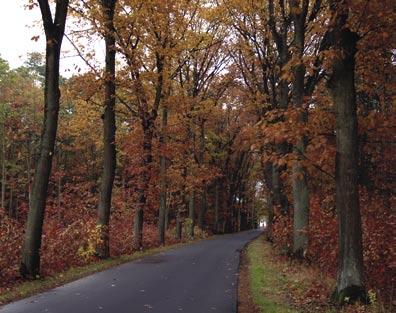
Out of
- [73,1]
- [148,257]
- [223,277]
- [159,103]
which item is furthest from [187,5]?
[223,277]

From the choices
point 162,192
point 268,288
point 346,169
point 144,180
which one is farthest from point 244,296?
point 162,192

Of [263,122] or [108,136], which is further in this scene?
[108,136]

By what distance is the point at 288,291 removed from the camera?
11.3 m

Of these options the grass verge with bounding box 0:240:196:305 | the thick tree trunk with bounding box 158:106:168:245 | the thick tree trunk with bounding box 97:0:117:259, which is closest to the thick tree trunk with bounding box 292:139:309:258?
the grass verge with bounding box 0:240:196:305

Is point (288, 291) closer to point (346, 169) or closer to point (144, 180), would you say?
point (346, 169)

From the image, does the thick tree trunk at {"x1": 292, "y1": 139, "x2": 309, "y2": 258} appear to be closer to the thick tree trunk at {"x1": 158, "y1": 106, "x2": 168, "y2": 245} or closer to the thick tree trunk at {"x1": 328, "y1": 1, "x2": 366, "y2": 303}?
the thick tree trunk at {"x1": 328, "y1": 1, "x2": 366, "y2": 303}

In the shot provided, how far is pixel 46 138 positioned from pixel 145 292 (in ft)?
16.4

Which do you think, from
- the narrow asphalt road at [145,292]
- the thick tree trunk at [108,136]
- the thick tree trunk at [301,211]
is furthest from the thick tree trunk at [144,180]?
the thick tree trunk at [301,211]

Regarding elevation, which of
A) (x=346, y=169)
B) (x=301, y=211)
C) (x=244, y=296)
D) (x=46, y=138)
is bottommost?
(x=244, y=296)

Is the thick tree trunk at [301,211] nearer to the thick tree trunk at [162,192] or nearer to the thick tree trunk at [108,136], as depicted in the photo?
the thick tree trunk at [108,136]

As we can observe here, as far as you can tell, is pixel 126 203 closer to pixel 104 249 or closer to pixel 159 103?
A: pixel 159 103

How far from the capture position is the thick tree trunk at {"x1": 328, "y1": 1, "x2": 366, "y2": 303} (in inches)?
346

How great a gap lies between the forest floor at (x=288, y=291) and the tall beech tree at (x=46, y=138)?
5381 millimetres

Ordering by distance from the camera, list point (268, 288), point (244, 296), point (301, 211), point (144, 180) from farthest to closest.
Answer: point (144, 180) < point (301, 211) < point (268, 288) < point (244, 296)
